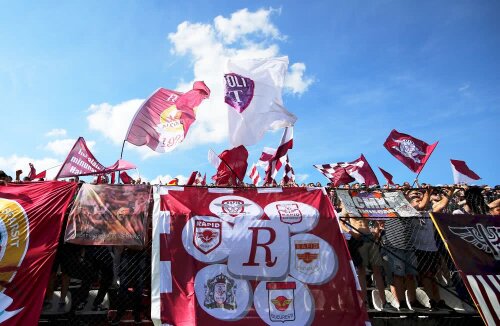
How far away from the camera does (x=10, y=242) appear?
19.1 feet

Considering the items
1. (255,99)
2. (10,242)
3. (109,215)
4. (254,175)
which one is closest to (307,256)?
(109,215)

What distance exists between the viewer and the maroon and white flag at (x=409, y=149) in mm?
10602

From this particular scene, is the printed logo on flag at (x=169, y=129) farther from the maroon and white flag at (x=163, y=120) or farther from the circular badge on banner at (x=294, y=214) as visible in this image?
the circular badge on banner at (x=294, y=214)

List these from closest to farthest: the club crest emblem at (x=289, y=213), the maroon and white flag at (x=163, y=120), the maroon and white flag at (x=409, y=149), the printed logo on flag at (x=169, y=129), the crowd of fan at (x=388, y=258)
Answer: the crowd of fan at (x=388, y=258), the club crest emblem at (x=289, y=213), the maroon and white flag at (x=163, y=120), the printed logo on flag at (x=169, y=129), the maroon and white flag at (x=409, y=149)

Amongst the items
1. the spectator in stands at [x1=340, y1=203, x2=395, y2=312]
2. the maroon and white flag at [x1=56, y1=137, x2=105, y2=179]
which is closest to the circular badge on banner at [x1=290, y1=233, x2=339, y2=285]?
the spectator in stands at [x1=340, y1=203, x2=395, y2=312]

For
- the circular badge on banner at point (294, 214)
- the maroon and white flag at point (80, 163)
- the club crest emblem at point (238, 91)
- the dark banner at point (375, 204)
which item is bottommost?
the circular badge on banner at point (294, 214)

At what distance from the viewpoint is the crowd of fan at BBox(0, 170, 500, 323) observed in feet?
20.9

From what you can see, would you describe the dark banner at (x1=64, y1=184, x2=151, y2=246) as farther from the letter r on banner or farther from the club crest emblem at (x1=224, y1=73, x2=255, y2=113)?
the club crest emblem at (x1=224, y1=73, x2=255, y2=113)

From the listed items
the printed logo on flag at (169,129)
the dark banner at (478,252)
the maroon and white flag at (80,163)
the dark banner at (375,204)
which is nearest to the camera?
the dark banner at (478,252)

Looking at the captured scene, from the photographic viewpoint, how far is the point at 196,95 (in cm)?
1071

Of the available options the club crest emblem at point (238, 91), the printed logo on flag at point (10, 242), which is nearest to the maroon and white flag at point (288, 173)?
the club crest emblem at point (238, 91)

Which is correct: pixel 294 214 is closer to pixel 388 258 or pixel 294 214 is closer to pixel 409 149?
pixel 388 258

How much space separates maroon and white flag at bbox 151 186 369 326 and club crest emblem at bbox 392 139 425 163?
4.98 metres

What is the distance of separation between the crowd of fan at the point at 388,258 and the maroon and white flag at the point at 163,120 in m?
3.11
